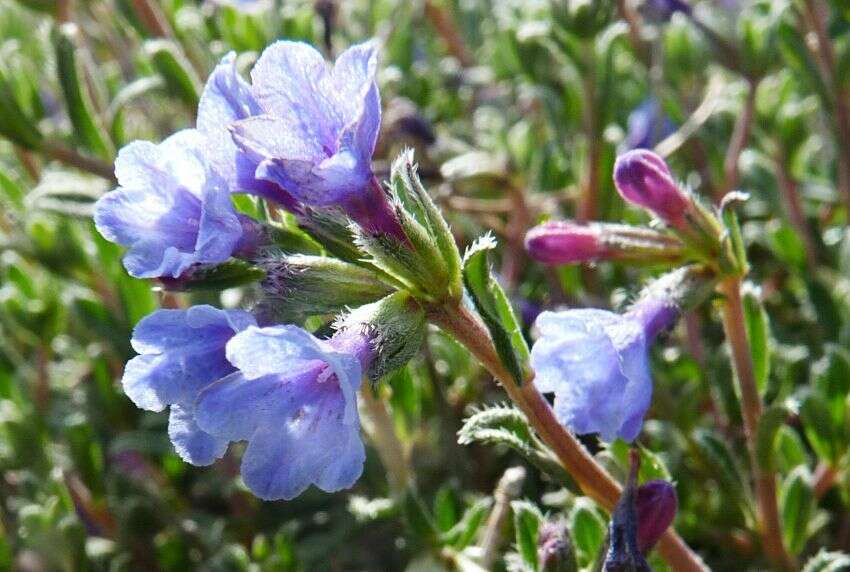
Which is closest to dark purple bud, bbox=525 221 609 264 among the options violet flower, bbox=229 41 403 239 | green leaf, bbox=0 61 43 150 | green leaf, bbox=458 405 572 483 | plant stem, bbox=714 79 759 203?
green leaf, bbox=458 405 572 483

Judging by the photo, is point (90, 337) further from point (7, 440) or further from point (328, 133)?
point (328, 133)

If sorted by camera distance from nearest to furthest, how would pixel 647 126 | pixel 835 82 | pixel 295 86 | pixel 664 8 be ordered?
1. pixel 295 86
2. pixel 835 82
3. pixel 664 8
4. pixel 647 126

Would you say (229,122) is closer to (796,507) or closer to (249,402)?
(249,402)

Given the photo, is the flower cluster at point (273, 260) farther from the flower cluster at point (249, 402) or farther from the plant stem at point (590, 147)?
the plant stem at point (590, 147)

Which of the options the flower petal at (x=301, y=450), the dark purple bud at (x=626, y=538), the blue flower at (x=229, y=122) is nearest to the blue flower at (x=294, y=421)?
the flower petal at (x=301, y=450)

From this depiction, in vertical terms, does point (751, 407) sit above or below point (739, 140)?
above

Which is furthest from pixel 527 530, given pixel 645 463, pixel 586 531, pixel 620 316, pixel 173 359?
pixel 173 359

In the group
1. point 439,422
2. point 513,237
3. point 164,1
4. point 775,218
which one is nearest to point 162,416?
point 439,422
